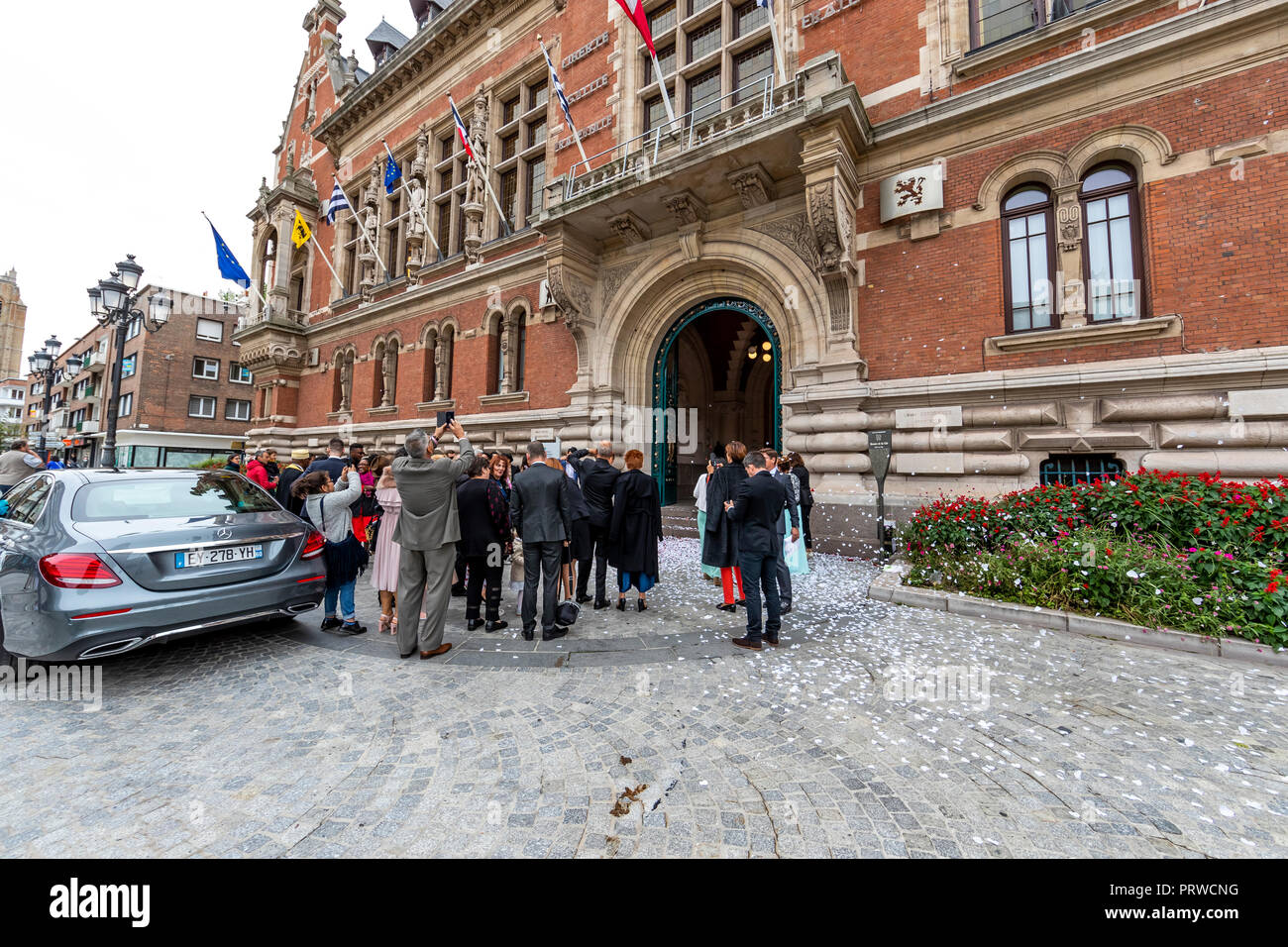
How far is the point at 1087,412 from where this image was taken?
24.4 feet

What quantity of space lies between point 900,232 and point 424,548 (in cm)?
963

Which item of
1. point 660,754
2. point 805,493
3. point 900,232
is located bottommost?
point 660,754

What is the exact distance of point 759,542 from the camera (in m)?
4.95

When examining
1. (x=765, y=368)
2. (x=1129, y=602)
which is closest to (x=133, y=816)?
(x=1129, y=602)

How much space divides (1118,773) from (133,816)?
5.05 m

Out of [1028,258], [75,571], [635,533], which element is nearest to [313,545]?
[75,571]

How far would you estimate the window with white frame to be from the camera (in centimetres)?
3528

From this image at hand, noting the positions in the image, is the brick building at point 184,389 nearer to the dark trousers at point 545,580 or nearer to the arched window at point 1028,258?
the dark trousers at point 545,580

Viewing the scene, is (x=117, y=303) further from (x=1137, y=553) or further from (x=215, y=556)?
(x=1137, y=553)

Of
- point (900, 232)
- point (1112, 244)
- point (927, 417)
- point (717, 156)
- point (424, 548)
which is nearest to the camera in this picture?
point (424, 548)

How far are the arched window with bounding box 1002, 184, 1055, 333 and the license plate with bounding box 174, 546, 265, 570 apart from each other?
35.5 feet

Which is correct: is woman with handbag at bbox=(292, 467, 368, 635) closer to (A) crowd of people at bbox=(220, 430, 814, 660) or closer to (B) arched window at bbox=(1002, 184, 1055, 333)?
(A) crowd of people at bbox=(220, 430, 814, 660)

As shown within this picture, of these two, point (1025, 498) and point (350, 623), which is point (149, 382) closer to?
point (350, 623)

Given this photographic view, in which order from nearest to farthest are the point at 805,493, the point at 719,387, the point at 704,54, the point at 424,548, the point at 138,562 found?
1. the point at 138,562
2. the point at 424,548
3. the point at 805,493
4. the point at 704,54
5. the point at 719,387
